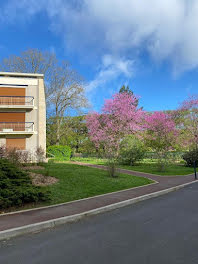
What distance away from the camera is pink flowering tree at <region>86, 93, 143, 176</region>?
27.7m

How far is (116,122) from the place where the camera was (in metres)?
28.5

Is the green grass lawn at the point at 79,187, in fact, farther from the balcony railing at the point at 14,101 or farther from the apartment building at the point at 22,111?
the balcony railing at the point at 14,101

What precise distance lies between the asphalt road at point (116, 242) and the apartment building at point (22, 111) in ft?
61.6

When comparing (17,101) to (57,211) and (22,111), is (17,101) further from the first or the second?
(57,211)

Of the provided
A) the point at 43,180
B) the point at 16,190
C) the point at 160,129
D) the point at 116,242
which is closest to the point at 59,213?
the point at 16,190

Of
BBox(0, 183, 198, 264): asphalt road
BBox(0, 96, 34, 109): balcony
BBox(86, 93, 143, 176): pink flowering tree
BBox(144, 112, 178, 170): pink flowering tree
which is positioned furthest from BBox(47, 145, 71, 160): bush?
BBox(0, 183, 198, 264): asphalt road

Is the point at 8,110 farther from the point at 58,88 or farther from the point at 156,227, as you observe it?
the point at 156,227

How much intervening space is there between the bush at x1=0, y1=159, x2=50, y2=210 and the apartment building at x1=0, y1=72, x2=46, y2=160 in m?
15.7

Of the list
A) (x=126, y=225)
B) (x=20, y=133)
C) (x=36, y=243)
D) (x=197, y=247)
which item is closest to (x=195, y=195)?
(x=126, y=225)

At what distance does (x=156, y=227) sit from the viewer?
4988 millimetres

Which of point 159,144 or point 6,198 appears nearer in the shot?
point 6,198

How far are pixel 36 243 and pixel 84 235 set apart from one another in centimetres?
99

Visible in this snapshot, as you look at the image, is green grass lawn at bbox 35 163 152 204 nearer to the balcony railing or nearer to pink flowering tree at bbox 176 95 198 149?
the balcony railing

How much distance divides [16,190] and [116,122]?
74.4 ft
